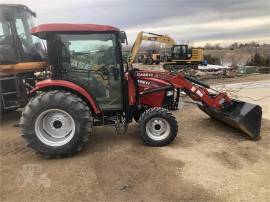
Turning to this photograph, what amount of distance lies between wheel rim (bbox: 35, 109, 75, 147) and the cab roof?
130 cm

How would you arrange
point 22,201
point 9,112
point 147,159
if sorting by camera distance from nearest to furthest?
point 22,201 < point 147,159 < point 9,112

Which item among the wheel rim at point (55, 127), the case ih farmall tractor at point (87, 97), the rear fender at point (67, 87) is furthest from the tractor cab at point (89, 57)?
the wheel rim at point (55, 127)

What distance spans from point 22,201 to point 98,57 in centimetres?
282

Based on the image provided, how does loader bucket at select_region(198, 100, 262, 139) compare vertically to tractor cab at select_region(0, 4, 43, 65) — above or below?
below

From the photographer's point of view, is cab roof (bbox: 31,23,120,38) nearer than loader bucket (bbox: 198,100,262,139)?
Yes

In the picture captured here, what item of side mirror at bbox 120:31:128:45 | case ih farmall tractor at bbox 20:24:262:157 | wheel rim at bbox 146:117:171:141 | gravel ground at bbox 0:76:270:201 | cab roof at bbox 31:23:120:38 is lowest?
gravel ground at bbox 0:76:270:201

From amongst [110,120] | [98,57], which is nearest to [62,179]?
[110,120]

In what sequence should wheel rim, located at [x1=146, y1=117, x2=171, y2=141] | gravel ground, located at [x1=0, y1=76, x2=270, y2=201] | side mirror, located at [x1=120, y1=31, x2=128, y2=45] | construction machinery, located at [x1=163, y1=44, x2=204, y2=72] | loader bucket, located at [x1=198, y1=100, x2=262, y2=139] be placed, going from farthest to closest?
construction machinery, located at [x1=163, y1=44, x2=204, y2=72] → loader bucket, located at [x1=198, y1=100, x2=262, y2=139] → wheel rim, located at [x1=146, y1=117, x2=171, y2=141] → side mirror, located at [x1=120, y1=31, x2=128, y2=45] → gravel ground, located at [x1=0, y1=76, x2=270, y2=201]

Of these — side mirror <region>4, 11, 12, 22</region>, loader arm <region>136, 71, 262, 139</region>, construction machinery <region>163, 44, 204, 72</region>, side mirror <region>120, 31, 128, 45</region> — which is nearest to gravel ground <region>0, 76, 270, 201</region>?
loader arm <region>136, 71, 262, 139</region>

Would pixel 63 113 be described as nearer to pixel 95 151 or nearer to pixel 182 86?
pixel 95 151

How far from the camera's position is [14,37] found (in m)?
8.98

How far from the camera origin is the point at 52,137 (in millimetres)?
6105

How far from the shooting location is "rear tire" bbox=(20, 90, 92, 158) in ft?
19.3

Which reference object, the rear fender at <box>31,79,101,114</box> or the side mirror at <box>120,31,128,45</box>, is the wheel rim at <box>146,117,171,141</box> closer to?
the rear fender at <box>31,79,101,114</box>
